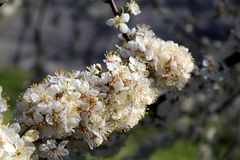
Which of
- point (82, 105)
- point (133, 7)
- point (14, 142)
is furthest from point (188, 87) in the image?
point (14, 142)

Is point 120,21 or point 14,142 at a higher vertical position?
point 120,21

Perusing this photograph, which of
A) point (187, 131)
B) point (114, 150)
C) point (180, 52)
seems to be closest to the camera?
point (180, 52)

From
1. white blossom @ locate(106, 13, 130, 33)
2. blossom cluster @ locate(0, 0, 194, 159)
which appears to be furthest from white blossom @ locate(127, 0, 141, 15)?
blossom cluster @ locate(0, 0, 194, 159)

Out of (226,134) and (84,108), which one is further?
(226,134)

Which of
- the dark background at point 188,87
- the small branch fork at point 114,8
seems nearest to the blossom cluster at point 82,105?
the small branch fork at point 114,8

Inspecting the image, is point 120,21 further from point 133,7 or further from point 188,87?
point 188,87

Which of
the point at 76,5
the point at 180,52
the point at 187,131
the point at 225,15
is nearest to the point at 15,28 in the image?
the point at 76,5

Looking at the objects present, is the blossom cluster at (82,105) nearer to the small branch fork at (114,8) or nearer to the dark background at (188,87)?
the small branch fork at (114,8)

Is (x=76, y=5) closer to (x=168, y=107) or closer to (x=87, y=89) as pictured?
(x=168, y=107)
